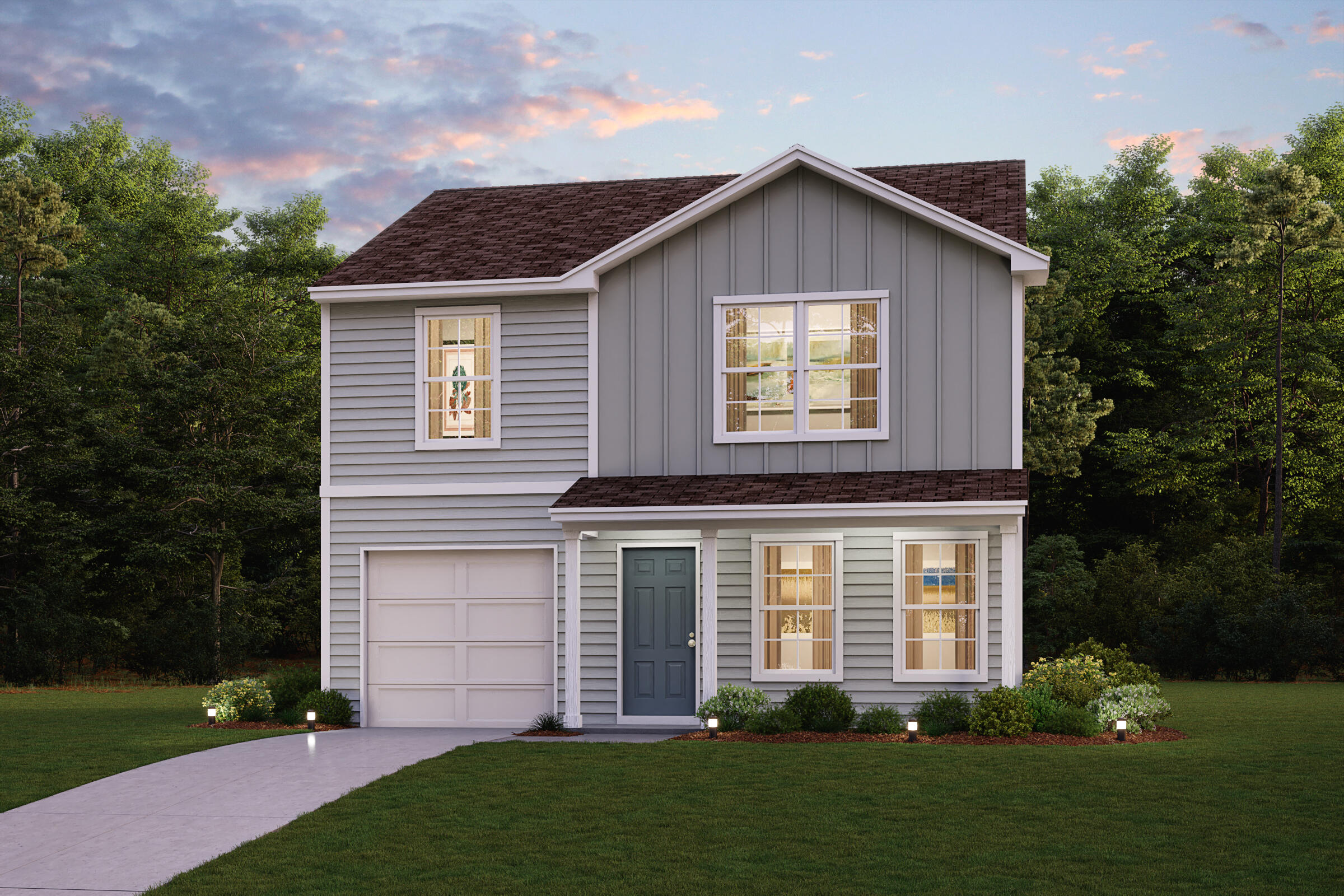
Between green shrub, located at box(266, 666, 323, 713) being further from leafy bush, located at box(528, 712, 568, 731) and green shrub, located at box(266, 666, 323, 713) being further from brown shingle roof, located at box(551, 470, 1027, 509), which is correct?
brown shingle roof, located at box(551, 470, 1027, 509)

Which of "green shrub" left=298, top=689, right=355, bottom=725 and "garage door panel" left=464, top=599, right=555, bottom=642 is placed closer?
"green shrub" left=298, top=689, right=355, bottom=725

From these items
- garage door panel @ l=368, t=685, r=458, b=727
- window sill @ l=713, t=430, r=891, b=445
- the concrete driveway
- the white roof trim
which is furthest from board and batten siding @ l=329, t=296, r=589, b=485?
the concrete driveway

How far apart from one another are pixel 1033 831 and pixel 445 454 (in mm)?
9916

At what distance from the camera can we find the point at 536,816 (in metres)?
10.2

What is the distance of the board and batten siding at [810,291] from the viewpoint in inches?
632

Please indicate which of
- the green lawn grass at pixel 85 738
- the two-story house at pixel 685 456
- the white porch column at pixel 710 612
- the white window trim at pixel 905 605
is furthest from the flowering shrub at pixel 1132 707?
the green lawn grass at pixel 85 738

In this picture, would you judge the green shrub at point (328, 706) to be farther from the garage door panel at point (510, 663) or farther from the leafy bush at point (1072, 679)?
the leafy bush at point (1072, 679)

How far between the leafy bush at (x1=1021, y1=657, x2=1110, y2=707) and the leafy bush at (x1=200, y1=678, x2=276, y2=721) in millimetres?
9609

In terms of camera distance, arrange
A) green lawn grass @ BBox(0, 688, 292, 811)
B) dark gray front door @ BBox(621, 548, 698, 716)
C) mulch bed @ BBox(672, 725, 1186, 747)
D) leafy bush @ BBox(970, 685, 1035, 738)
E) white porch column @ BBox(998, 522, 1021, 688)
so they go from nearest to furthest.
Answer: green lawn grass @ BBox(0, 688, 292, 811) → mulch bed @ BBox(672, 725, 1186, 747) → leafy bush @ BBox(970, 685, 1035, 738) → white porch column @ BBox(998, 522, 1021, 688) → dark gray front door @ BBox(621, 548, 698, 716)

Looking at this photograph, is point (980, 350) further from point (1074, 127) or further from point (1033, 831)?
point (1074, 127)

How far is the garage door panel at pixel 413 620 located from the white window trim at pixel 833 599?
400 cm

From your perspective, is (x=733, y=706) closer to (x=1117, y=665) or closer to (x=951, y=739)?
(x=951, y=739)

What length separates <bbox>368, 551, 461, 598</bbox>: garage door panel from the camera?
1741 centimetres

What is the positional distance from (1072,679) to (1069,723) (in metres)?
1.04
